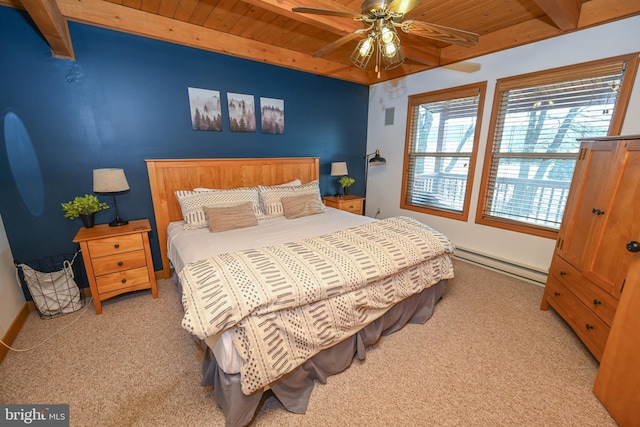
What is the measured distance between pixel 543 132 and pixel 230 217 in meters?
3.24

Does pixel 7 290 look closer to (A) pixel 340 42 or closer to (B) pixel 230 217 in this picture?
(B) pixel 230 217

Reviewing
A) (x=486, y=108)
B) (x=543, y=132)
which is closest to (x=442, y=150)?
(x=486, y=108)

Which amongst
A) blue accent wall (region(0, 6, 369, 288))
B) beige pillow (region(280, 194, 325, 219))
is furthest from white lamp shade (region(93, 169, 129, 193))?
beige pillow (region(280, 194, 325, 219))

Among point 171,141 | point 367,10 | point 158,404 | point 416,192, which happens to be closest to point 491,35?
point 416,192

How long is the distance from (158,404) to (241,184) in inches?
87.3

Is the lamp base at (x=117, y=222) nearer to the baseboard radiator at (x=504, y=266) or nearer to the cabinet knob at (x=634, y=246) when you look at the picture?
the cabinet knob at (x=634, y=246)

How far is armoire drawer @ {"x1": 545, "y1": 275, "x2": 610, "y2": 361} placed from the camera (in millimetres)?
1607

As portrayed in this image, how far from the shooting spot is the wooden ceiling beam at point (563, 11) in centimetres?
194

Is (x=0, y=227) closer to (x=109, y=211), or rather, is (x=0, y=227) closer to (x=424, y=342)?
(x=109, y=211)

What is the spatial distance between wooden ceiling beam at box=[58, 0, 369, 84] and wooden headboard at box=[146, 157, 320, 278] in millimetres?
1147

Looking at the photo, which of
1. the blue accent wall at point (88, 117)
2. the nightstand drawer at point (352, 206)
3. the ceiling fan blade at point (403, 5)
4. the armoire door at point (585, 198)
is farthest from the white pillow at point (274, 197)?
the armoire door at point (585, 198)

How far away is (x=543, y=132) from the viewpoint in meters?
2.60

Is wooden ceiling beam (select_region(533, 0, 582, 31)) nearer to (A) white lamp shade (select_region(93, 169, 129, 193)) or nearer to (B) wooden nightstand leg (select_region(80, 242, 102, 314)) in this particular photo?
(A) white lamp shade (select_region(93, 169, 129, 193))

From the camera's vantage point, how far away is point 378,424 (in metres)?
1.33
